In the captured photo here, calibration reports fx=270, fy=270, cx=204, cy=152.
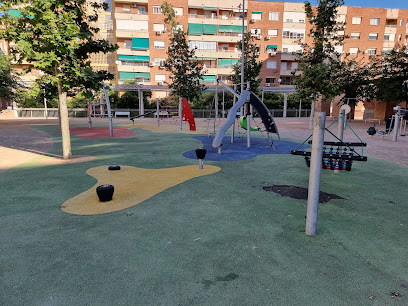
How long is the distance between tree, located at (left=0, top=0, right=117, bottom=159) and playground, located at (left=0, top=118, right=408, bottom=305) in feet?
11.4

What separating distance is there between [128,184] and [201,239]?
3523 millimetres

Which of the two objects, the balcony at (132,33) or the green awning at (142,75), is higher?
A: the balcony at (132,33)

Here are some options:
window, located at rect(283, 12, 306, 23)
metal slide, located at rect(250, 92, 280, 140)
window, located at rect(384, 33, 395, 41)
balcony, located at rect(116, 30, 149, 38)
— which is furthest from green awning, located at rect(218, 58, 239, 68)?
metal slide, located at rect(250, 92, 280, 140)

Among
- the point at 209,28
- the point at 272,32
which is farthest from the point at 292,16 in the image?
the point at 209,28

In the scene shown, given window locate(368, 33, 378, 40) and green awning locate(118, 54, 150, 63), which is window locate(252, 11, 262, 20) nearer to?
green awning locate(118, 54, 150, 63)

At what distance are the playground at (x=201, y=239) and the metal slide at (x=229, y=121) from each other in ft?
7.92

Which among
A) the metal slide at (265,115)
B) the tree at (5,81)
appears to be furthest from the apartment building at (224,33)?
the metal slide at (265,115)

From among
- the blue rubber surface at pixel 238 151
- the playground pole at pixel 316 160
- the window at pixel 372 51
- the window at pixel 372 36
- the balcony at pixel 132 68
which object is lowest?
the blue rubber surface at pixel 238 151

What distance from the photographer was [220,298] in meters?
2.88

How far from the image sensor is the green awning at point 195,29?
1866 inches

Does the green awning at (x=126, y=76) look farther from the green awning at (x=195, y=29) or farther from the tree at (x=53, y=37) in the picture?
the tree at (x=53, y=37)

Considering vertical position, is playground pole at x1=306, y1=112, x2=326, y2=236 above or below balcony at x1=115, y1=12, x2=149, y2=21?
below

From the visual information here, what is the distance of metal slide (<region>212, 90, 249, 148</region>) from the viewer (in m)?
10.5

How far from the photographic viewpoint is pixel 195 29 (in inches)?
1875
